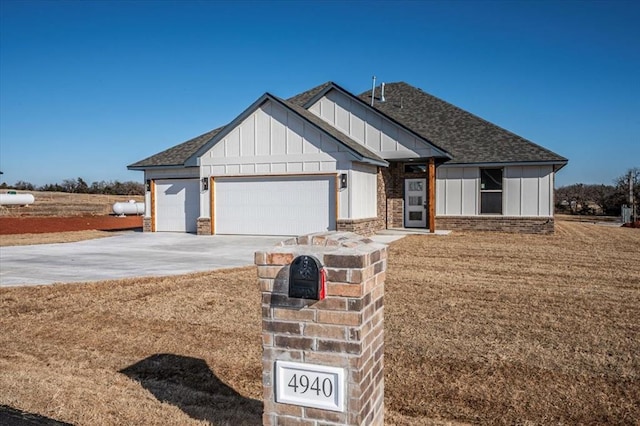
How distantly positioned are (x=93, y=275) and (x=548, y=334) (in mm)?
7659

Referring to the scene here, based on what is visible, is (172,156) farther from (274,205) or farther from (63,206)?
(63,206)

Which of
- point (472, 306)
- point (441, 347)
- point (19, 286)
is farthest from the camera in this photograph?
point (19, 286)

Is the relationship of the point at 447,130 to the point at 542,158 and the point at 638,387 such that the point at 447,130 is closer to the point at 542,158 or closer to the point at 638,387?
the point at 542,158

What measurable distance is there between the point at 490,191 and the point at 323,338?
1737cm

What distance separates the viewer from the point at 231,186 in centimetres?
1741

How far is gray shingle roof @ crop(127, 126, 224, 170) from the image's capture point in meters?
19.3

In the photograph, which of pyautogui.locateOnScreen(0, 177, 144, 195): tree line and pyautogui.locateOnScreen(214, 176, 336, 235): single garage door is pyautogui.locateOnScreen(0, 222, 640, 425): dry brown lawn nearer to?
pyautogui.locateOnScreen(214, 176, 336, 235): single garage door

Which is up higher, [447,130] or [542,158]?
[447,130]

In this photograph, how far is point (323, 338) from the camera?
2.74 m

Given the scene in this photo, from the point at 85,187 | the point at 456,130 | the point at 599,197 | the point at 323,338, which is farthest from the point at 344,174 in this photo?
the point at 85,187

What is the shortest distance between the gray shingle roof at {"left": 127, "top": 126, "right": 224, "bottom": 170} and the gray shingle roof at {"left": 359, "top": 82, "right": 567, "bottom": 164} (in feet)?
27.4

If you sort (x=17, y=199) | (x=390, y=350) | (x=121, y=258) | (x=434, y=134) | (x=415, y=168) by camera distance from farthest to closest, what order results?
(x=17, y=199), (x=434, y=134), (x=415, y=168), (x=121, y=258), (x=390, y=350)

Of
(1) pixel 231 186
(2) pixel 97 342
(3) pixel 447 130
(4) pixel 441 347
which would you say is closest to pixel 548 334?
(4) pixel 441 347

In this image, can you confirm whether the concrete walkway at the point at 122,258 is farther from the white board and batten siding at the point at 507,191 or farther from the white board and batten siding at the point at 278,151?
the white board and batten siding at the point at 507,191
